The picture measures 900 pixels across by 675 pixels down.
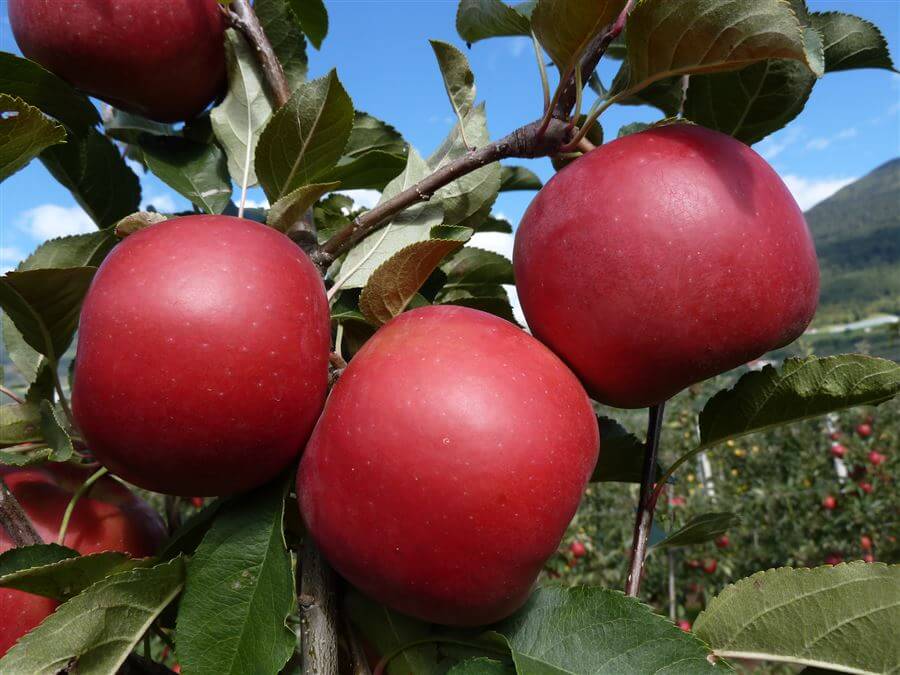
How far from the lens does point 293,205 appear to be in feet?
1.98

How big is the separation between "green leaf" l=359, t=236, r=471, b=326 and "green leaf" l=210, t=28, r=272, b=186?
25cm

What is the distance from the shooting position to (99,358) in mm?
482

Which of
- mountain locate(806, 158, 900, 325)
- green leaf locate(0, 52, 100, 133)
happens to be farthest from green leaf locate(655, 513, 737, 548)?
mountain locate(806, 158, 900, 325)

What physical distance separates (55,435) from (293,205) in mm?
294

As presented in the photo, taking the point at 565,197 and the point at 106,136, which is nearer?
the point at 565,197

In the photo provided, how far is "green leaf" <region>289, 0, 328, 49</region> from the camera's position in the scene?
819 millimetres

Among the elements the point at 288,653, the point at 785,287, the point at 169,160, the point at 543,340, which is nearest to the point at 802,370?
the point at 785,287

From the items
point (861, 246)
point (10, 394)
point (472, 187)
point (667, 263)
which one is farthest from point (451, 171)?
point (861, 246)

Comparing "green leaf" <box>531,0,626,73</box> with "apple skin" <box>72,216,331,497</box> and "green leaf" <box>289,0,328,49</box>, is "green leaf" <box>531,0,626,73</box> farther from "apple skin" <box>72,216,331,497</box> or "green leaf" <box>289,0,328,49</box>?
"green leaf" <box>289,0,328,49</box>

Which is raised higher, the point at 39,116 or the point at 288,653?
the point at 39,116

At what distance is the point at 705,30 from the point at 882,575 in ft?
1.47

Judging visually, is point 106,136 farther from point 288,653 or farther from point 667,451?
point 667,451

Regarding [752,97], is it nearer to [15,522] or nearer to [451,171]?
[451,171]

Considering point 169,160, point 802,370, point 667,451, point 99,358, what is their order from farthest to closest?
1. point 667,451
2. point 169,160
3. point 802,370
4. point 99,358
